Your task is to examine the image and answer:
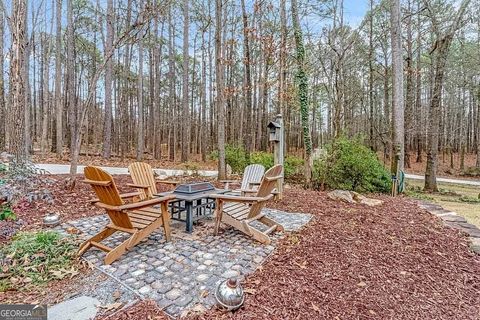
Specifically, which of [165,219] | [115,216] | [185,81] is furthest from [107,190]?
[185,81]

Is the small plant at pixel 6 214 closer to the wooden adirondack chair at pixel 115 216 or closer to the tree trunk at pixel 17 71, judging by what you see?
the tree trunk at pixel 17 71

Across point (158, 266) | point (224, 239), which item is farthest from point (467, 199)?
point (158, 266)

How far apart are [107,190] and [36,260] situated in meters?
0.94

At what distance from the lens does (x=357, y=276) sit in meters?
2.63

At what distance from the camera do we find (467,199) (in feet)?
26.5

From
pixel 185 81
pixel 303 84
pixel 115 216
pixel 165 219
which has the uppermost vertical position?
pixel 185 81

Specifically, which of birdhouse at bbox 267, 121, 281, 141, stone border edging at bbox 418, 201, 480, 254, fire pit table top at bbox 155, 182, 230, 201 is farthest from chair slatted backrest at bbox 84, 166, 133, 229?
stone border edging at bbox 418, 201, 480, 254

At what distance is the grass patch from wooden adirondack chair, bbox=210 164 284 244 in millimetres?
1645

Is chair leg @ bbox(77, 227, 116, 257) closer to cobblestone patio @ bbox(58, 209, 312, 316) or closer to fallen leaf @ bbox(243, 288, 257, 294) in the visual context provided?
cobblestone patio @ bbox(58, 209, 312, 316)

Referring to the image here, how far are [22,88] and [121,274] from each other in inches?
161

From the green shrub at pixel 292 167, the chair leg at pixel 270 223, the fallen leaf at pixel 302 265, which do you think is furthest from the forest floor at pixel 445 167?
the fallen leaf at pixel 302 265

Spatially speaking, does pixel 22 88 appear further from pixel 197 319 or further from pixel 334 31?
pixel 334 31

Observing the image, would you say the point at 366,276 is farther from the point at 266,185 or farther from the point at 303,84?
the point at 303,84

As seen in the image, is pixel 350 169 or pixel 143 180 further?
pixel 350 169
